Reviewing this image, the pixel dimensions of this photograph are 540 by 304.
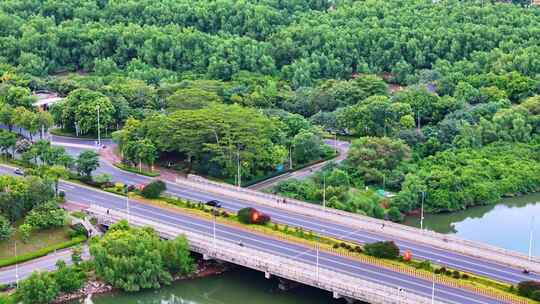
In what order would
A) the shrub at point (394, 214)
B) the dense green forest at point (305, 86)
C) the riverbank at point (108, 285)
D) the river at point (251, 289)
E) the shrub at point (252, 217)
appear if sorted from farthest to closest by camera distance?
the dense green forest at point (305, 86)
the shrub at point (394, 214)
the shrub at point (252, 217)
the river at point (251, 289)
the riverbank at point (108, 285)

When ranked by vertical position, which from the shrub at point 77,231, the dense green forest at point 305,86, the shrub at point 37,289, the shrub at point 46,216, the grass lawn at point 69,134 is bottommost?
the shrub at point 37,289

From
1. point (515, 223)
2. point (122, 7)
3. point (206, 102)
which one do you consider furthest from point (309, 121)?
point (122, 7)

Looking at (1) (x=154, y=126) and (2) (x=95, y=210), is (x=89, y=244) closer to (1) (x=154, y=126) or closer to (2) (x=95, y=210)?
(2) (x=95, y=210)

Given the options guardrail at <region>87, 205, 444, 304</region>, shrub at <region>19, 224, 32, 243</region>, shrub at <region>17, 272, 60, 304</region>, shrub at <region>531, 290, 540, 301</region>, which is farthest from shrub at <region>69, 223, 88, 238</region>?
shrub at <region>531, 290, 540, 301</region>

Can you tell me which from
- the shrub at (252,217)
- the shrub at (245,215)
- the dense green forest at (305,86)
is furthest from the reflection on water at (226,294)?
the dense green forest at (305,86)

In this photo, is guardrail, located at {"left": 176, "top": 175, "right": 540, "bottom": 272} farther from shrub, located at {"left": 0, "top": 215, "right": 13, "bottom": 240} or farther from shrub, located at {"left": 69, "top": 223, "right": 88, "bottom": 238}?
shrub, located at {"left": 0, "top": 215, "right": 13, "bottom": 240}

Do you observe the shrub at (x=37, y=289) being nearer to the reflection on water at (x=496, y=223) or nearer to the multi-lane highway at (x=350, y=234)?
the multi-lane highway at (x=350, y=234)
